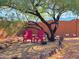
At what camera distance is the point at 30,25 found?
73.3ft

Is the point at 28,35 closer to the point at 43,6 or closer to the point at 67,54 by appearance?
the point at 43,6

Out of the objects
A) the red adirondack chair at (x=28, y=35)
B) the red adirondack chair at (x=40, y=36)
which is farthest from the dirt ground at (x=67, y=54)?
the red adirondack chair at (x=28, y=35)

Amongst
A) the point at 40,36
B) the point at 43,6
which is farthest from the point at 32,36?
the point at 43,6

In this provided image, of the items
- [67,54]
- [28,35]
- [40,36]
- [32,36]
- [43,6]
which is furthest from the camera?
[32,36]

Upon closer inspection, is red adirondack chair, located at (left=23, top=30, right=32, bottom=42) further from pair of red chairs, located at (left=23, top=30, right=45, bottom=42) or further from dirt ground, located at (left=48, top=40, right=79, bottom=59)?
dirt ground, located at (left=48, top=40, right=79, bottom=59)

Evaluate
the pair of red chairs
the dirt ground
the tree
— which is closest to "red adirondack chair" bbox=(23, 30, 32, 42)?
the pair of red chairs

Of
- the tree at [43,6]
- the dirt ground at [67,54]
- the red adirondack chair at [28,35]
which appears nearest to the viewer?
the dirt ground at [67,54]

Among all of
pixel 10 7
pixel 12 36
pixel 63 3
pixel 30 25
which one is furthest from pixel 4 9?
pixel 12 36

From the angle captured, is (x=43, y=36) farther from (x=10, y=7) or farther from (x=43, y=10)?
(x=10, y=7)

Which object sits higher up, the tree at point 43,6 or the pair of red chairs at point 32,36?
the tree at point 43,6

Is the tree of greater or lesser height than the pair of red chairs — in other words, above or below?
above

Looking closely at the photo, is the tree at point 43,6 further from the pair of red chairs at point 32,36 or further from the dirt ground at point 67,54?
the dirt ground at point 67,54

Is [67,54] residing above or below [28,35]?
below

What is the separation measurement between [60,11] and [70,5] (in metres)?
3.29
